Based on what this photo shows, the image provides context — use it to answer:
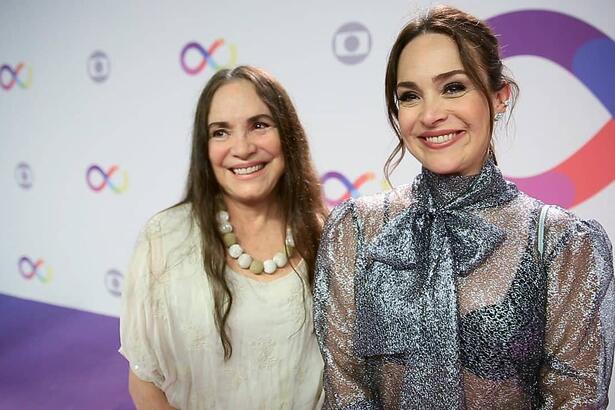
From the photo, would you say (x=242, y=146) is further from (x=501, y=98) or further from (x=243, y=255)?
(x=501, y=98)

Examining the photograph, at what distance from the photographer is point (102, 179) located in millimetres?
3391

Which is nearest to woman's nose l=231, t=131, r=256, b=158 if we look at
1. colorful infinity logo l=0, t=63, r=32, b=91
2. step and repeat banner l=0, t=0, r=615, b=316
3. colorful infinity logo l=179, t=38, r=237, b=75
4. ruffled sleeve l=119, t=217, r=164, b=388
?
ruffled sleeve l=119, t=217, r=164, b=388

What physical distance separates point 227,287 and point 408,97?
2.16 feet

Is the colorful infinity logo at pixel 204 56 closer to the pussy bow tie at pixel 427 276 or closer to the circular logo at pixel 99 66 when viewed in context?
→ the circular logo at pixel 99 66

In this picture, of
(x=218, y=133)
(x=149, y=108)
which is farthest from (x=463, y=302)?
(x=149, y=108)

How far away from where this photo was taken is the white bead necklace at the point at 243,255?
1.50m

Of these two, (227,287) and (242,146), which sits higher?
(242,146)

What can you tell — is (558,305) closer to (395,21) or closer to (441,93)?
(441,93)

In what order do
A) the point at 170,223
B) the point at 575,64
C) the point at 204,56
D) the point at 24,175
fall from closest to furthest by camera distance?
the point at 170,223 < the point at 575,64 < the point at 204,56 < the point at 24,175

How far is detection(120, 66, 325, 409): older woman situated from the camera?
143 centimetres

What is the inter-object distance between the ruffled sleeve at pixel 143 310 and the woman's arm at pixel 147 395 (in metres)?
0.03

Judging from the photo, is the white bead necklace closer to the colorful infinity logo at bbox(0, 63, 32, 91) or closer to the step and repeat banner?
the step and repeat banner

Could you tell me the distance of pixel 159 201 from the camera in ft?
10.6

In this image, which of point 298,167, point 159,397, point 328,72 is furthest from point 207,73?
point 159,397
